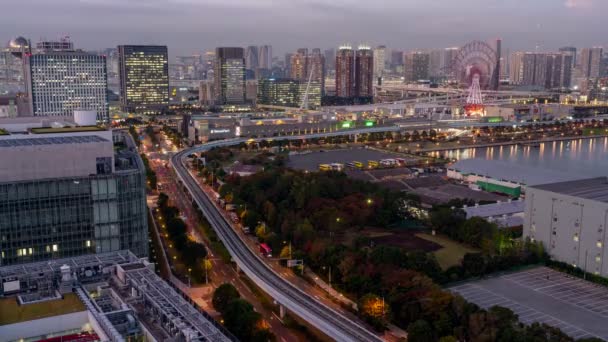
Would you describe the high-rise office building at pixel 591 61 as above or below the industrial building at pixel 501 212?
above

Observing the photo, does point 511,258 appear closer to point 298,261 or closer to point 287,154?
point 298,261

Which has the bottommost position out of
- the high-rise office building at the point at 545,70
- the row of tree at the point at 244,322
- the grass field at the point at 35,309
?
the row of tree at the point at 244,322

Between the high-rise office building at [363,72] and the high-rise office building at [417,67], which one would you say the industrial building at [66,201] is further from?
the high-rise office building at [417,67]

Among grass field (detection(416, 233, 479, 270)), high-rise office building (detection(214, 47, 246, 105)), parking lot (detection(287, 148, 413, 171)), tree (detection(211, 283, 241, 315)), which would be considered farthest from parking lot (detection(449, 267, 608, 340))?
high-rise office building (detection(214, 47, 246, 105))

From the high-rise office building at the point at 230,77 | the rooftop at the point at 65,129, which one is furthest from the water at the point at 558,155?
the high-rise office building at the point at 230,77

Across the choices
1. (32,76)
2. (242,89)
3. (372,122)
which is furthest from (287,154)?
(242,89)

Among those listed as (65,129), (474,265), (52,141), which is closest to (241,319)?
(52,141)
